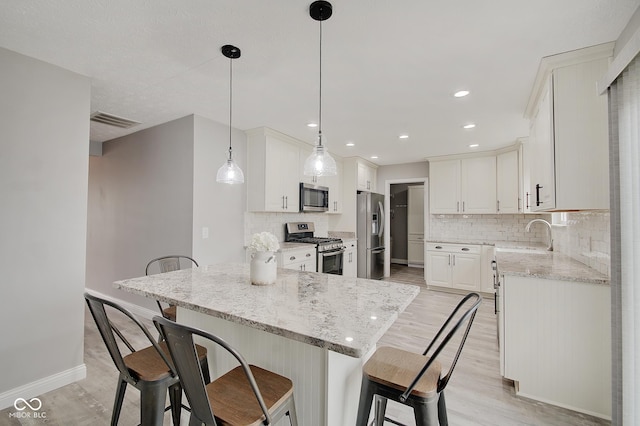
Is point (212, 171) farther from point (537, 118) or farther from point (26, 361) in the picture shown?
point (537, 118)

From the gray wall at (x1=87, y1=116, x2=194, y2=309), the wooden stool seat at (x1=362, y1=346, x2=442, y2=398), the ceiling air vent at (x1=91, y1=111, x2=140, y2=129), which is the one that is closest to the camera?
the wooden stool seat at (x1=362, y1=346, x2=442, y2=398)

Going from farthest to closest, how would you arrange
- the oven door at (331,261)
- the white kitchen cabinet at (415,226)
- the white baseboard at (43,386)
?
the white kitchen cabinet at (415,226), the oven door at (331,261), the white baseboard at (43,386)

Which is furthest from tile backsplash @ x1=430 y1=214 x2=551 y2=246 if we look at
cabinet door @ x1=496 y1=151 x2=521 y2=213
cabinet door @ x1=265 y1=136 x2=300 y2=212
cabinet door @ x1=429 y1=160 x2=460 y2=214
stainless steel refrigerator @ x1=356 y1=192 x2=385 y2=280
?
cabinet door @ x1=265 y1=136 x2=300 y2=212

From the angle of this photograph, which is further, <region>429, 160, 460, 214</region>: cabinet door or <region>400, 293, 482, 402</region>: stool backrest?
<region>429, 160, 460, 214</region>: cabinet door

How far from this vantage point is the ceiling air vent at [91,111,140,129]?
318cm

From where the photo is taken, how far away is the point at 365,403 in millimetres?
1246

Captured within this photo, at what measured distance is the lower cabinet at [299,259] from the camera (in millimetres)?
3674

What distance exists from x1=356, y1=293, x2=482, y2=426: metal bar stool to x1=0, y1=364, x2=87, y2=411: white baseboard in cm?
227

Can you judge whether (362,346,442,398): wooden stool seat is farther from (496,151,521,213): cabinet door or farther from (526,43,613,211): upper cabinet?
(496,151,521,213): cabinet door

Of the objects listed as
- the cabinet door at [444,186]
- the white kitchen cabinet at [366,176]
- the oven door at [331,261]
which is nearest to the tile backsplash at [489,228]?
the cabinet door at [444,186]

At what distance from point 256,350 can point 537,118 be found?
116 inches

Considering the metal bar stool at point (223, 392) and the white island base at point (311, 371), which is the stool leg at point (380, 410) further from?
the metal bar stool at point (223, 392)

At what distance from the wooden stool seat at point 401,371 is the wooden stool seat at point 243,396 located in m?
0.38

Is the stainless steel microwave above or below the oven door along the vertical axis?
above
